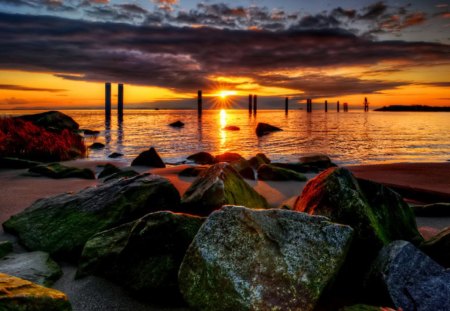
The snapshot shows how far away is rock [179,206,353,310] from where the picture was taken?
92.7 inches

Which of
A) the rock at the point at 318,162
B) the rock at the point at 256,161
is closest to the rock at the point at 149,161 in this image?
the rock at the point at 256,161

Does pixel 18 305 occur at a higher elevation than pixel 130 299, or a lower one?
higher

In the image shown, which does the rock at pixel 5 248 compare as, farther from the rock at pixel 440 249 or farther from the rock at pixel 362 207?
the rock at pixel 440 249

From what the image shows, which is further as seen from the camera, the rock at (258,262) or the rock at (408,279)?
the rock at (408,279)

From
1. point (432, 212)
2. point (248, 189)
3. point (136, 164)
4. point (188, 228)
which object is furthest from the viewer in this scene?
point (136, 164)

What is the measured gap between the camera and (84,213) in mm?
4047

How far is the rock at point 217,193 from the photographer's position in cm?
412

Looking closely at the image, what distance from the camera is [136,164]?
10727mm

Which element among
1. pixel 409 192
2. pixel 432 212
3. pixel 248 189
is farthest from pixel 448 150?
pixel 248 189

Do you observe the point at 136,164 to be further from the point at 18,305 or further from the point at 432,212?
the point at 18,305

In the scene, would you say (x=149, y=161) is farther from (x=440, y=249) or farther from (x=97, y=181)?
(x=440, y=249)

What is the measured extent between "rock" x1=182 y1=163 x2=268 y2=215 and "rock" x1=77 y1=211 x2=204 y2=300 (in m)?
0.93

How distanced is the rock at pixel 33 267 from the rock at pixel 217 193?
61.4 inches

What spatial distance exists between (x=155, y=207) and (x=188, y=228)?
1.23m
